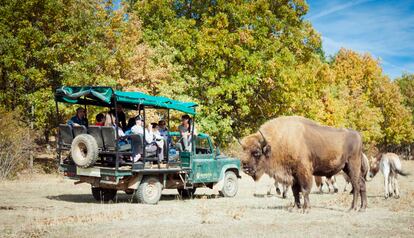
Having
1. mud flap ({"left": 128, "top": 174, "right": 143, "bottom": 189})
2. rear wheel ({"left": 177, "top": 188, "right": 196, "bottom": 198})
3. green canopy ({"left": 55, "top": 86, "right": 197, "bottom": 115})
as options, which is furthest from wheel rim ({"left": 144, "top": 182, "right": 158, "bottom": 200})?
rear wheel ({"left": 177, "top": 188, "right": 196, "bottom": 198})

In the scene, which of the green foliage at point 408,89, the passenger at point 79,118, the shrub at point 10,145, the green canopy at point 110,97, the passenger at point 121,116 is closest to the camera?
the green canopy at point 110,97

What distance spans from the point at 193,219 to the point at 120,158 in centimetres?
353

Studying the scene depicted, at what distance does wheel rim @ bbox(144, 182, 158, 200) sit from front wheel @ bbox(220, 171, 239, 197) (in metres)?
3.36

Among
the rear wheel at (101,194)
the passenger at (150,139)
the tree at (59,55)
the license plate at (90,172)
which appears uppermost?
the tree at (59,55)

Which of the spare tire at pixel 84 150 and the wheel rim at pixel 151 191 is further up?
the spare tire at pixel 84 150

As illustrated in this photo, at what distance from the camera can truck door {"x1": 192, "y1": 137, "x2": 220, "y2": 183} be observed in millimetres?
15637

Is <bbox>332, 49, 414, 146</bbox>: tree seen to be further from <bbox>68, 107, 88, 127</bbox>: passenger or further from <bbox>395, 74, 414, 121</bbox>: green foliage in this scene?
<bbox>68, 107, 88, 127</bbox>: passenger

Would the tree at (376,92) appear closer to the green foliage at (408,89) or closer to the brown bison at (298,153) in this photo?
the green foliage at (408,89)

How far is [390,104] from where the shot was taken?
60312 millimetres

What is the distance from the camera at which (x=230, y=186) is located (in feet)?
56.6

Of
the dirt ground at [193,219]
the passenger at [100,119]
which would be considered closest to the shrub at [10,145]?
the dirt ground at [193,219]

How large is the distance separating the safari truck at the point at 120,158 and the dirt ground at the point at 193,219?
711mm

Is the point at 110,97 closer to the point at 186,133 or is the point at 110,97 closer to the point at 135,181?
the point at 135,181

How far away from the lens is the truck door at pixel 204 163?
15.6 m
